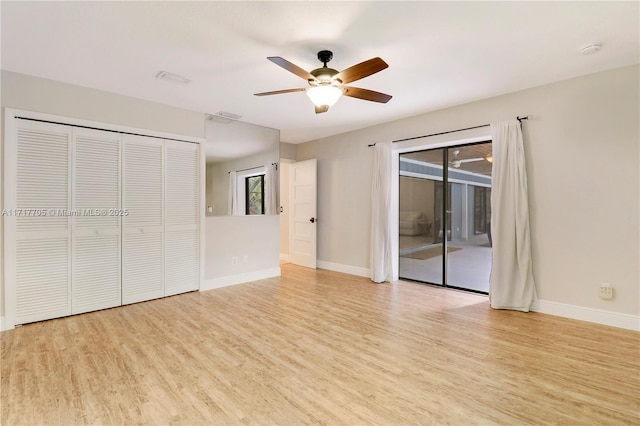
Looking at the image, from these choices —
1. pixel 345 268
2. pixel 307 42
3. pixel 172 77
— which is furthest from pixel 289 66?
pixel 345 268

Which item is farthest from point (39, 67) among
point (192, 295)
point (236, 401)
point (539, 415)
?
point (539, 415)

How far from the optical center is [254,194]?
5164 millimetres

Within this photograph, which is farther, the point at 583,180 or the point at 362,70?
the point at 583,180

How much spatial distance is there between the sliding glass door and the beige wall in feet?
2.43

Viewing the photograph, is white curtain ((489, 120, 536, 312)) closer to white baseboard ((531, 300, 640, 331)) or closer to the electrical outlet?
white baseboard ((531, 300, 640, 331))

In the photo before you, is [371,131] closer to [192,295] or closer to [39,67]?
[192,295]

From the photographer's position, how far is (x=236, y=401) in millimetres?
1968

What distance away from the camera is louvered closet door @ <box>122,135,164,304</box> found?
3.86m

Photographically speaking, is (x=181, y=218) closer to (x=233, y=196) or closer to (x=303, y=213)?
(x=233, y=196)

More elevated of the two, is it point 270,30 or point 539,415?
point 270,30

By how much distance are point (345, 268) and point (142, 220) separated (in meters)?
3.42

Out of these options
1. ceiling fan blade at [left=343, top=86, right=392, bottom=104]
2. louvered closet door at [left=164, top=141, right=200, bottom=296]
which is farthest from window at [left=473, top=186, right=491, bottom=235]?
louvered closet door at [left=164, top=141, right=200, bottom=296]

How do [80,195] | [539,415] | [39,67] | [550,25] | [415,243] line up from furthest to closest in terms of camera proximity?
1. [415,243]
2. [80,195]
3. [39,67]
4. [550,25]
5. [539,415]

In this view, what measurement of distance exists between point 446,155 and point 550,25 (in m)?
2.46
